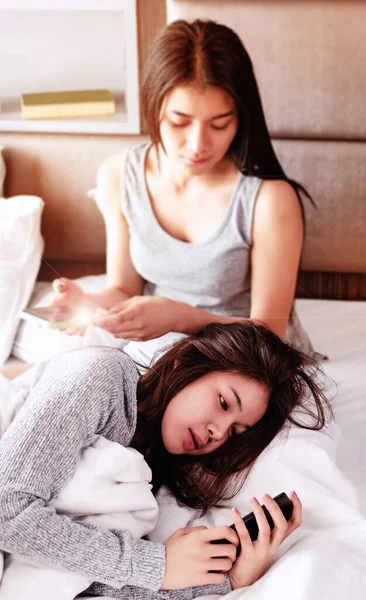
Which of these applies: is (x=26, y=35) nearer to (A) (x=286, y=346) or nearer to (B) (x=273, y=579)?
(A) (x=286, y=346)

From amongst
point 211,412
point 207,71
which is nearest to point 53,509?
point 211,412

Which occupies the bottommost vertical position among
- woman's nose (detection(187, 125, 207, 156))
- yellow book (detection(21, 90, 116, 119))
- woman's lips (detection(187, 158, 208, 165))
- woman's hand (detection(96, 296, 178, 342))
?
woman's hand (detection(96, 296, 178, 342))

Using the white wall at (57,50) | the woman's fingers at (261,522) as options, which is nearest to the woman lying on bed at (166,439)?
the woman's fingers at (261,522)

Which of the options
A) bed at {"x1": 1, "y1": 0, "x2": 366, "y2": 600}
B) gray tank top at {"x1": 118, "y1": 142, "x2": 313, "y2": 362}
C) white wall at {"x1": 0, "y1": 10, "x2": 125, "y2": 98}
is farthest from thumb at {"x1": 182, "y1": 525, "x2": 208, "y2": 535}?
white wall at {"x1": 0, "y1": 10, "x2": 125, "y2": 98}

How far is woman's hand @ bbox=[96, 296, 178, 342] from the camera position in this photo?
1.48 feet

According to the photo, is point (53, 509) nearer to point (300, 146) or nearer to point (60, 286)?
point (60, 286)

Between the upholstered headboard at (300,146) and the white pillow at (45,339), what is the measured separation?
4 centimetres

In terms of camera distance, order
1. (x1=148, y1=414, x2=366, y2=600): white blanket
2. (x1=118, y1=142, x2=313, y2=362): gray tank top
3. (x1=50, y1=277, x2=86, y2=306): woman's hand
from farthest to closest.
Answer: (x1=118, y1=142, x2=313, y2=362): gray tank top → (x1=50, y1=277, x2=86, y2=306): woman's hand → (x1=148, y1=414, x2=366, y2=600): white blanket

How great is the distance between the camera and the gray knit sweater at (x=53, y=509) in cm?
36

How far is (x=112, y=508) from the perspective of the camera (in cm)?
39

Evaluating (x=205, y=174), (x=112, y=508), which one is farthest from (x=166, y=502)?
(x=205, y=174)

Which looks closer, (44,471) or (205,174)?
(44,471)

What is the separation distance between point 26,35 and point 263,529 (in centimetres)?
40

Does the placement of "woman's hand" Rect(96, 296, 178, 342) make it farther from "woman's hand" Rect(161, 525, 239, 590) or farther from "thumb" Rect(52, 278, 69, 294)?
"woman's hand" Rect(161, 525, 239, 590)
